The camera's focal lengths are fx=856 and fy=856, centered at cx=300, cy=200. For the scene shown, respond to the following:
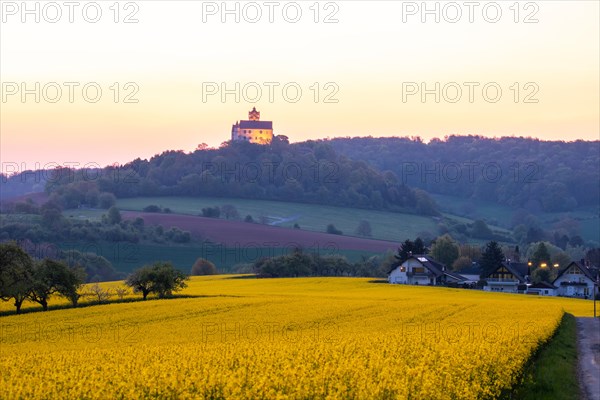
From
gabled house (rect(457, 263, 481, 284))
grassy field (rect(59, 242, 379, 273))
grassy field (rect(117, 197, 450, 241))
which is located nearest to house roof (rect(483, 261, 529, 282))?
gabled house (rect(457, 263, 481, 284))

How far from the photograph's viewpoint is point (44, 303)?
53.5 metres

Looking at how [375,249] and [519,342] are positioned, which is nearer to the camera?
[519,342]

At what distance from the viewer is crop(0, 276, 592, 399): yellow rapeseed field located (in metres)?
17.4

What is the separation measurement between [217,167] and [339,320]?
154m

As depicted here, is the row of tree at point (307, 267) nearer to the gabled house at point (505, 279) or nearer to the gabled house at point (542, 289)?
the gabled house at point (505, 279)

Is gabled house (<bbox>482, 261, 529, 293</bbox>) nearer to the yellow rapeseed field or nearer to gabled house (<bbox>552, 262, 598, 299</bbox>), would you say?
gabled house (<bbox>552, 262, 598, 299</bbox>)

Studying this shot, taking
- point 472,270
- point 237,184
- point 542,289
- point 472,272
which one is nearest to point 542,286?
point 542,289

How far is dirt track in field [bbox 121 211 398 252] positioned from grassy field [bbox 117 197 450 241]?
14931 millimetres

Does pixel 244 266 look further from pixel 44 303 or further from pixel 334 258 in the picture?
pixel 44 303

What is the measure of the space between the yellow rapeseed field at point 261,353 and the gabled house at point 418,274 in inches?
2383

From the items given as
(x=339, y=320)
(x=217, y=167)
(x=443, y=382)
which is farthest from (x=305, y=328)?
(x=217, y=167)

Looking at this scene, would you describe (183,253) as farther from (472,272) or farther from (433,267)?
(472,272)

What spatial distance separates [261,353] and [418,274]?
89603 millimetres

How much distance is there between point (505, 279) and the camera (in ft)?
379
